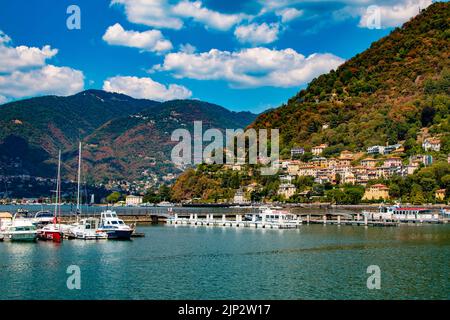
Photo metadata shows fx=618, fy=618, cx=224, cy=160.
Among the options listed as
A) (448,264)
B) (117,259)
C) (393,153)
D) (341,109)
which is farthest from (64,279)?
(341,109)

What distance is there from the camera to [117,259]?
3962cm

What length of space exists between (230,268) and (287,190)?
98.0 m

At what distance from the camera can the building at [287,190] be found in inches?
5210

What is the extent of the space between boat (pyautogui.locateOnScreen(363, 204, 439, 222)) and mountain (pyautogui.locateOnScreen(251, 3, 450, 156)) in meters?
Answer: 41.6

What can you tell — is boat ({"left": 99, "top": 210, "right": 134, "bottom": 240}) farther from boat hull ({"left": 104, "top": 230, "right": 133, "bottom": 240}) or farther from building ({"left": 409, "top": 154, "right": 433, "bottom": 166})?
building ({"left": 409, "top": 154, "right": 433, "bottom": 166})

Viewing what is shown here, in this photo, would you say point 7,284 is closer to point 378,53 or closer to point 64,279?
point 64,279

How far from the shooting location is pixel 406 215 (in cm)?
8188

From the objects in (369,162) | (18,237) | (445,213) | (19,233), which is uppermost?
(369,162)

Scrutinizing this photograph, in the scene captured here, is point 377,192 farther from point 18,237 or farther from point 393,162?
point 18,237

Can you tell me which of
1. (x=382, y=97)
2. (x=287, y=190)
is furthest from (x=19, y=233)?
(x=382, y=97)

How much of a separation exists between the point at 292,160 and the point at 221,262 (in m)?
112

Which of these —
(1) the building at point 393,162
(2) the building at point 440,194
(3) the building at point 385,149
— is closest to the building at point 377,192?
(2) the building at point 440,194

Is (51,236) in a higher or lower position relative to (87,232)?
lower

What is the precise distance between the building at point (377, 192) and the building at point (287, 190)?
20.4 meters
